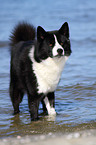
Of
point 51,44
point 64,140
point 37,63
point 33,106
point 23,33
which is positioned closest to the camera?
point 64,140

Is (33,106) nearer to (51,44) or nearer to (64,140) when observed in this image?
(51,44)

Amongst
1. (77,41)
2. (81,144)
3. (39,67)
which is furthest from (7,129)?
(77,41)

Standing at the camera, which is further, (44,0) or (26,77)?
(44,0)

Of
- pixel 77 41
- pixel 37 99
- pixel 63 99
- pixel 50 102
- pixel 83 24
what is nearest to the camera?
pixel 37 99

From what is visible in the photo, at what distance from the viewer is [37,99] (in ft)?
15.7

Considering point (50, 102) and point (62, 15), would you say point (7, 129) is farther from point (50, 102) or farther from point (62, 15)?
point (62, 15)

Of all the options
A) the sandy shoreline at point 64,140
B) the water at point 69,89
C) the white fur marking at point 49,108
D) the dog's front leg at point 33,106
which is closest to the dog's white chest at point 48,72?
the dog's front leg at point 33,106

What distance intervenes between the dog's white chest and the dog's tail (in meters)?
0.83

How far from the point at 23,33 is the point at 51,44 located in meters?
1.06

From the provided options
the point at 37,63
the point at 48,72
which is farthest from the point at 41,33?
the point at 48,72

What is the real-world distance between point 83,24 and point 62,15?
2.91 m

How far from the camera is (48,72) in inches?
183

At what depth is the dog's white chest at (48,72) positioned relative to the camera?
455 centimetres

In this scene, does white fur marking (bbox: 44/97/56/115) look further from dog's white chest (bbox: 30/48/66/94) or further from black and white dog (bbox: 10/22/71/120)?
dog's white chest (bbox: 30/48/66/94)
